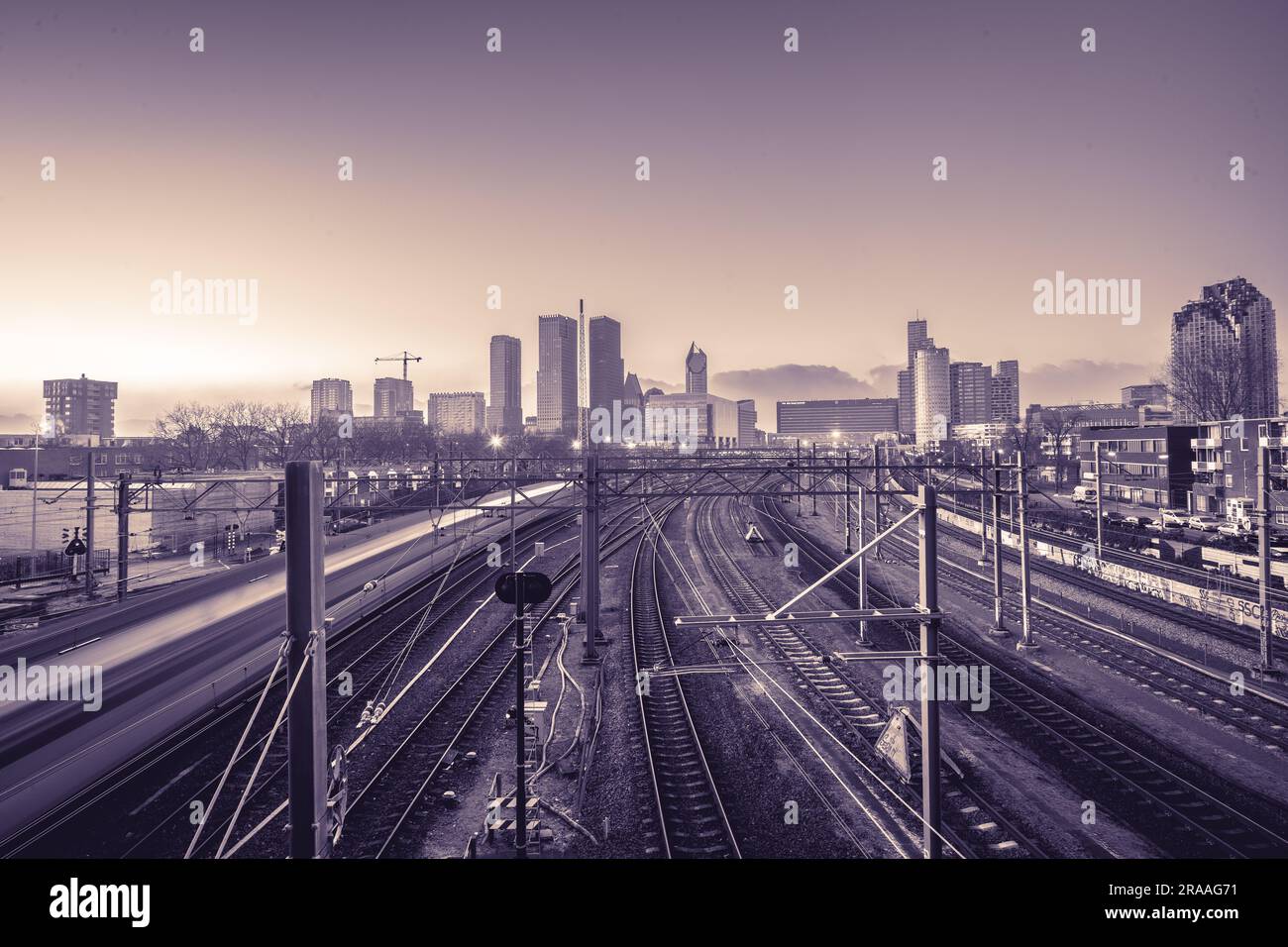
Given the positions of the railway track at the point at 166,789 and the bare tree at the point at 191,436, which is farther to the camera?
the bare tree at the point at 191,436

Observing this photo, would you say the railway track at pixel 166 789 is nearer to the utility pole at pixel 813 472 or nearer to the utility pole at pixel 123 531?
the utility pole at pixel 123 531

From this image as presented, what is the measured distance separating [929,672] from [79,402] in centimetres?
21459

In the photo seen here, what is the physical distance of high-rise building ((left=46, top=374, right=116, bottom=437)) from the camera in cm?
15462

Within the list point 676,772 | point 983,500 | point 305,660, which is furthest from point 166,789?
point 983,500

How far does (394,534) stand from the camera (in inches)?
1503

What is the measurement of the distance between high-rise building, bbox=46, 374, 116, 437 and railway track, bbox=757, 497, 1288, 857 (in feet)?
636

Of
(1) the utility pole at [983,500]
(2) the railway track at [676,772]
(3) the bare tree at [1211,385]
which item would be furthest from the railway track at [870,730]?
(3) the bare tree at [1211,385]

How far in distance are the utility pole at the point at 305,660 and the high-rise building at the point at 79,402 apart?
627 ft

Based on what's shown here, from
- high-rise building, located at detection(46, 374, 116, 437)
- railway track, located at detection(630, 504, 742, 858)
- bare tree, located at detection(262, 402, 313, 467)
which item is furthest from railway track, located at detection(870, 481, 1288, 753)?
high-rise building, located at detection(46, 374, 116, 437)

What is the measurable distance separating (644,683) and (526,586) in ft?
29.2

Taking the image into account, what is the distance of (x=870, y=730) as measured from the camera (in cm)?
1352

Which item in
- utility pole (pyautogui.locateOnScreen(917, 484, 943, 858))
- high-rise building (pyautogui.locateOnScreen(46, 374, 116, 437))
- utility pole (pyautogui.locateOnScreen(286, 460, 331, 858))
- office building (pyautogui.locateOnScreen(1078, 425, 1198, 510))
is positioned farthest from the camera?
high-rise building (pyautogui.locateOnScreen(46, 374, 116, 437))

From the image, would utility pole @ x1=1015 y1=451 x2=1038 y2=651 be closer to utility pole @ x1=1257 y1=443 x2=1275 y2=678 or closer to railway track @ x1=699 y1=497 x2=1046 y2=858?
utility pole @ x1=1257 y1=443 x2=1275 y2=678

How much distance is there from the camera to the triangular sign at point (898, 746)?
11.0 metres
